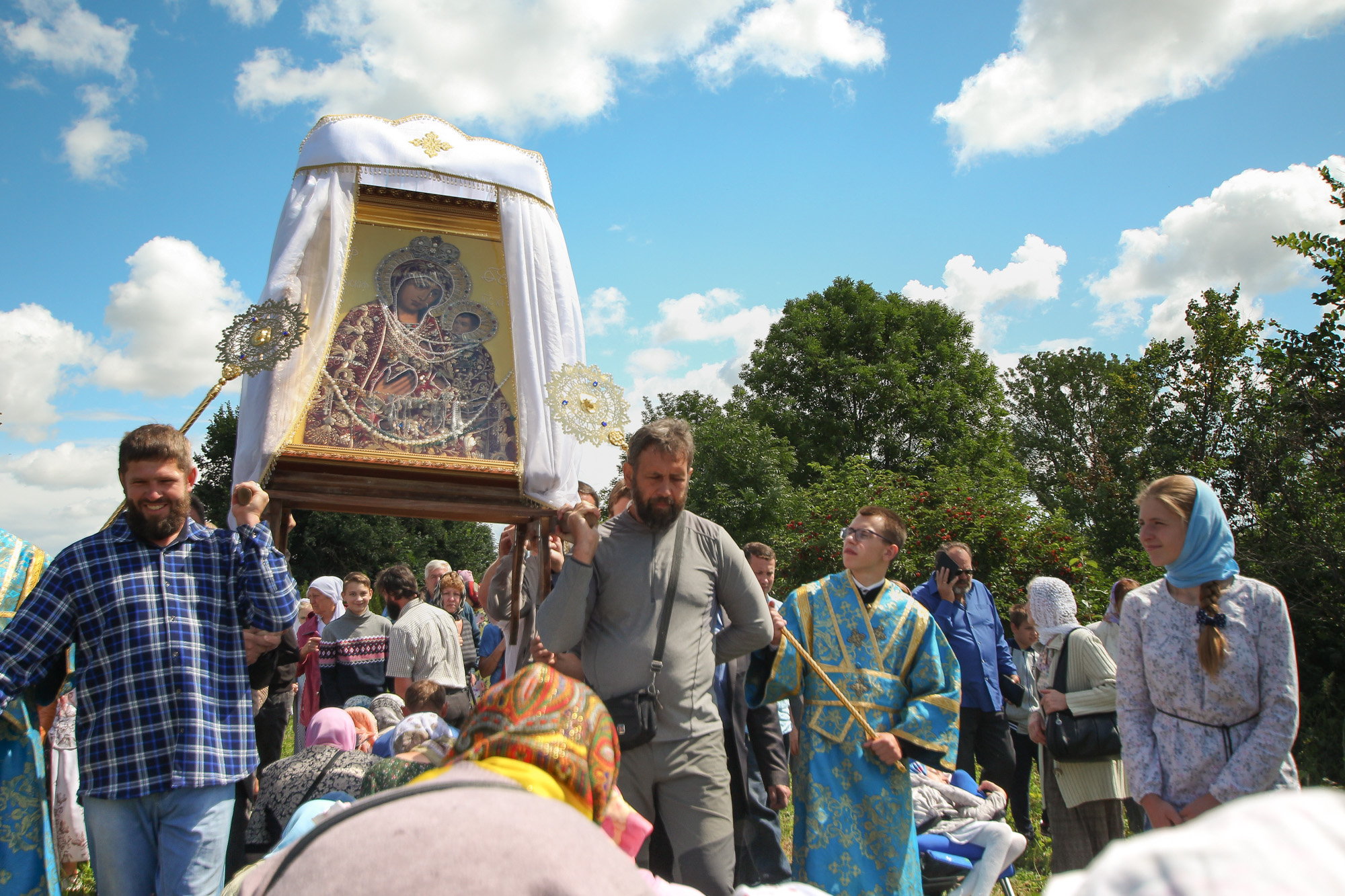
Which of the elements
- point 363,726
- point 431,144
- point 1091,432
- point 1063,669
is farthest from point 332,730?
point 1091,432

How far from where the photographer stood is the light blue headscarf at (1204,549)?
288cm

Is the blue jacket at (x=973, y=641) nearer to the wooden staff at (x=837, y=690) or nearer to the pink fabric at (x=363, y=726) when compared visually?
the wooden staff at (x=837, y=690)

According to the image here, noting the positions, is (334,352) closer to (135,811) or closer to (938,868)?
(135,811)

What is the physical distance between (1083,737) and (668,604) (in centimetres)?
236

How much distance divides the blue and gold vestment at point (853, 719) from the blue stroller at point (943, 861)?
54cm

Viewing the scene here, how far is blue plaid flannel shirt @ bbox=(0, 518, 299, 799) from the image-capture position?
256 centimetres

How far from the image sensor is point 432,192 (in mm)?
6023

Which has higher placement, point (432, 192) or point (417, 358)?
point (432, 192)

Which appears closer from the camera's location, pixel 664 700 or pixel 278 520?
pixel 664 700

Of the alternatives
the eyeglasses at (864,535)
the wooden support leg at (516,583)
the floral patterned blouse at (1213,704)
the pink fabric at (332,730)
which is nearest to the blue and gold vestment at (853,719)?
the eyeglasses at (864,535)

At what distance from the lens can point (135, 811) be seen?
2578 millimetres

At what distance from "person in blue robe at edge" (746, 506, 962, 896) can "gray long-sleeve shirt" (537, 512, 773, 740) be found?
0.51 m

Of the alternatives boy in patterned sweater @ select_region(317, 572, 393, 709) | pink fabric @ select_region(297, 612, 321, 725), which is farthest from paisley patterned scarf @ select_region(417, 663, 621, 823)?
pink fabric @ select_region(297, 612, 321, 725)

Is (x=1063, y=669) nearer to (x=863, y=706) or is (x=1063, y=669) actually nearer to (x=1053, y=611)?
(x=1053, y=611)
